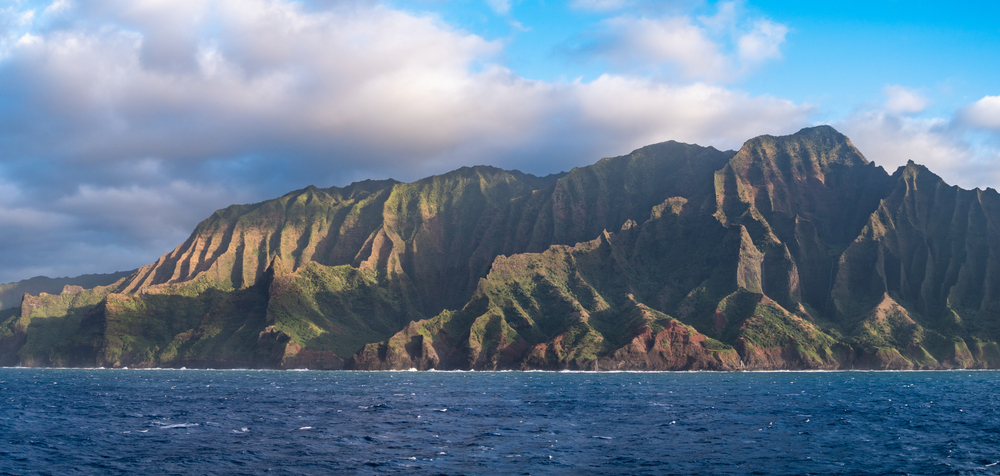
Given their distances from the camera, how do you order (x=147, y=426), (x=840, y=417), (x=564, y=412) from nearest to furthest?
(x=147, y=426)
(x=840, y=417)
(x=564, y=412)

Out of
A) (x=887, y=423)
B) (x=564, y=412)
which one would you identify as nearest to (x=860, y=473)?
(x=887, y=423)

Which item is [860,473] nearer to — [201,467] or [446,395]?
[201,467]

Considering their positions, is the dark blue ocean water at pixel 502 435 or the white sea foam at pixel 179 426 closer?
the dark blue ocean water at pixel 502 435

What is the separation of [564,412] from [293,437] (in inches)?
1793

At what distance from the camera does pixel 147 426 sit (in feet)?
315

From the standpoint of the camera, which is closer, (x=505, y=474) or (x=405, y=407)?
(x=505, y=474)

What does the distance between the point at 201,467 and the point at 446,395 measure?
88772mm

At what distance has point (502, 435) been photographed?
87.2 m

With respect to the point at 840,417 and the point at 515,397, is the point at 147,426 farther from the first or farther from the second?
the point at 840,417

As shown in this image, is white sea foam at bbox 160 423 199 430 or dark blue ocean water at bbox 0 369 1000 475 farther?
white sea foam at bbox 160 423 199 430

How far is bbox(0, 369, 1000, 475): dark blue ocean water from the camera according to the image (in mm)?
68188

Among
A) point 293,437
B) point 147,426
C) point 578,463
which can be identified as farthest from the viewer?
point 147,426

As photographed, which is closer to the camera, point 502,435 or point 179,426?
point 502,435

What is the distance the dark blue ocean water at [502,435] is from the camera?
6819 centimetres
